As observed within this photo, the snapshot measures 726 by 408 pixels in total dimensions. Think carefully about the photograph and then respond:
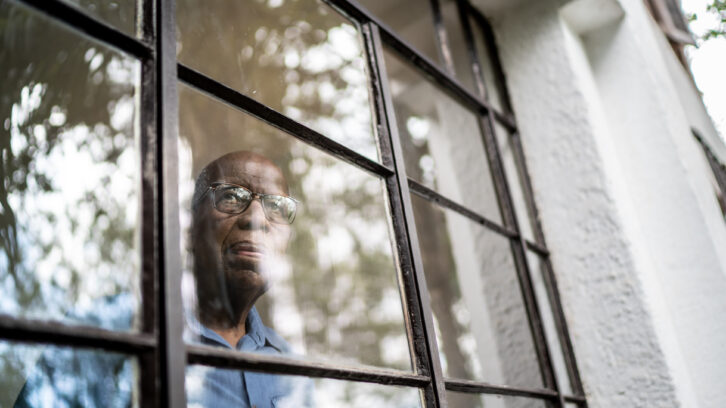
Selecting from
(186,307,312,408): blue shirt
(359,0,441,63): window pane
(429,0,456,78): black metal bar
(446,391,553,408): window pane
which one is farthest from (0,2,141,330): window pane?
(359,0,441,63): window pane

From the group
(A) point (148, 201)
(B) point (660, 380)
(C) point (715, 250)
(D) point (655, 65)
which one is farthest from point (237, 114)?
(D) point (655, 65)

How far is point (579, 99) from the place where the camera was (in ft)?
6.33

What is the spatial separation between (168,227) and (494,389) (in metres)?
0.86

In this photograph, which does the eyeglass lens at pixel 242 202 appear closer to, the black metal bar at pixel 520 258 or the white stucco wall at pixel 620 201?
the black metal bar at pixel 520 258

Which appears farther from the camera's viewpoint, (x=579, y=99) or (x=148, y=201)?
(x=579, y=99)

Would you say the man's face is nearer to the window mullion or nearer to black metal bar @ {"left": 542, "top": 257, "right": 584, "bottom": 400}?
the window mullion

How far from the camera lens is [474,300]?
199 cm

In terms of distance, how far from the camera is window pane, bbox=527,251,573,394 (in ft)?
5.81

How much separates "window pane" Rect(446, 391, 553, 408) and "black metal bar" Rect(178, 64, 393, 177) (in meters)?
0.50

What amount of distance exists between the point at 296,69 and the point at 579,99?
862 mm

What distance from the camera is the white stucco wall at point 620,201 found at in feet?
5.64

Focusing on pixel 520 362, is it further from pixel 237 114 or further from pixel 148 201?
pixel 148 201

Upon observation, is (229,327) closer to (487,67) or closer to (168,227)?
(168,227)

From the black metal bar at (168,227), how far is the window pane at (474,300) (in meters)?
0.84
